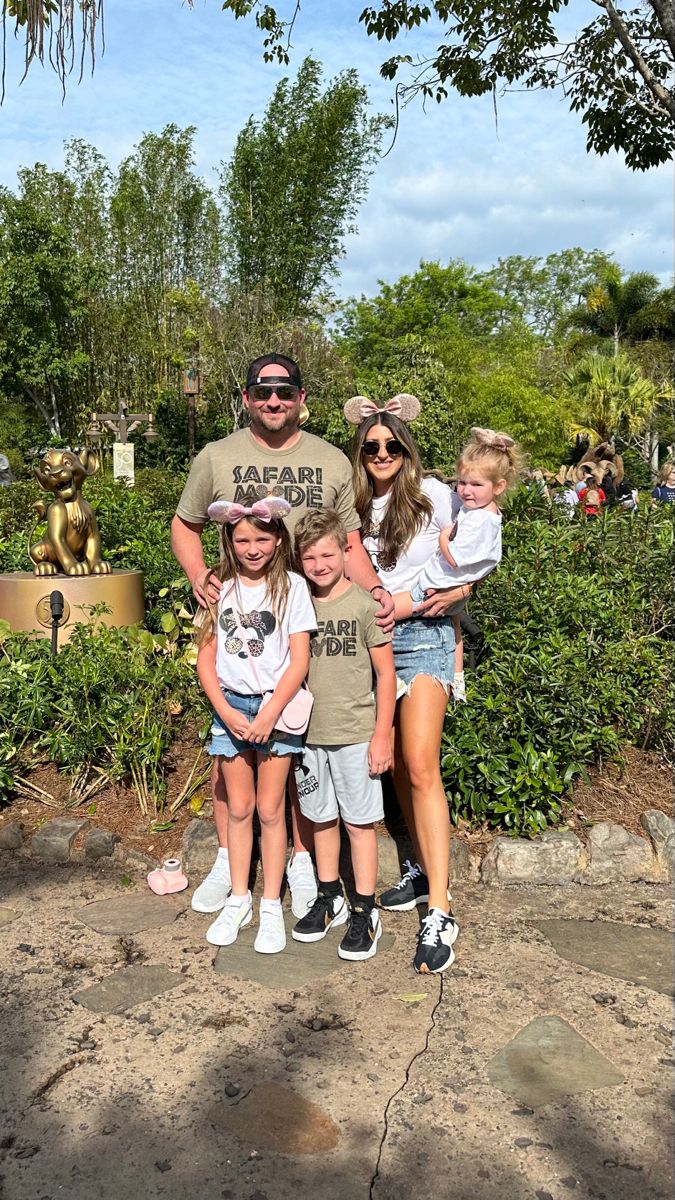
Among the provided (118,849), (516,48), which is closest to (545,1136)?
(118,849)

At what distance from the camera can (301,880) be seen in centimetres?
342

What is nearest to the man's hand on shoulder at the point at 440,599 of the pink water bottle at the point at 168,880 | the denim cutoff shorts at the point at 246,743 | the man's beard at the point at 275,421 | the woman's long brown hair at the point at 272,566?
the woman's long brown hair at the point at 272,566

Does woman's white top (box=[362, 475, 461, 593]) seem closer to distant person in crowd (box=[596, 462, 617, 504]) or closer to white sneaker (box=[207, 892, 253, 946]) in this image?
white sneaker (box=[207, 892, 253, 946])

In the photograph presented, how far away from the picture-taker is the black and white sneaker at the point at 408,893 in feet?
11.3

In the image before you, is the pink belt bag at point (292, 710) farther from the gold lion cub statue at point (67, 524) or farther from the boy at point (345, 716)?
the gold lion cub statue at point (67, 524)

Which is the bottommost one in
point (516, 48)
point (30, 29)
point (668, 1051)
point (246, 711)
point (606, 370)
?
point (668, 1051)

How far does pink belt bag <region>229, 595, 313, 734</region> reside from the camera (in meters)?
3.04

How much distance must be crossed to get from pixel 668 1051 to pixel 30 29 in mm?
3694

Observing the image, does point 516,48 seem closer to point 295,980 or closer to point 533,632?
point 533,632

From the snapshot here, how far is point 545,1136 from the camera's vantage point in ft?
7.14

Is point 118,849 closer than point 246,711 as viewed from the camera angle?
No

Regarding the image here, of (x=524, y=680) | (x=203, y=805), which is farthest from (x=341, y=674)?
(x=203, y=805)

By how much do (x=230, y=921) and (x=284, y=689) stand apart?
842 mm

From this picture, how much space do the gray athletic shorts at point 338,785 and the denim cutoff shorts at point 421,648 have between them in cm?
31
